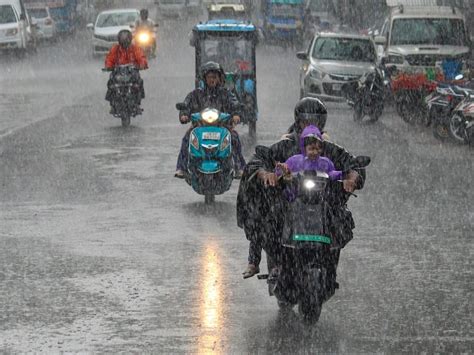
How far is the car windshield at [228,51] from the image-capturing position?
968 inches

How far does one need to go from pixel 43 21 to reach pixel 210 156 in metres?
47.3

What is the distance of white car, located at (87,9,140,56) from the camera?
166 ft

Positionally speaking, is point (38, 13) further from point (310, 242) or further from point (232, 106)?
point (310, 242)

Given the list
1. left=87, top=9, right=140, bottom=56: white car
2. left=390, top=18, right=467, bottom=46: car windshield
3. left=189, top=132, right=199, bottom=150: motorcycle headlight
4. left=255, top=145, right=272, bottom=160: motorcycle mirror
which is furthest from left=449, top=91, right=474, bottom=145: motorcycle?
left=87, top=9, right=140, bottom=56: white car

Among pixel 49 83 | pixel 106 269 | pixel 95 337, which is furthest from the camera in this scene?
pixel 49 83

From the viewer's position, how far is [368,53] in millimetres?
30109

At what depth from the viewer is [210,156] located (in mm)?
14438

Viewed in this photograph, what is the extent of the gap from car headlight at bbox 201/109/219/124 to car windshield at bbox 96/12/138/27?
37.9 meters

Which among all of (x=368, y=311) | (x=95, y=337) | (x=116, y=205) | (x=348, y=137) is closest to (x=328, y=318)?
(x=368, y=311)

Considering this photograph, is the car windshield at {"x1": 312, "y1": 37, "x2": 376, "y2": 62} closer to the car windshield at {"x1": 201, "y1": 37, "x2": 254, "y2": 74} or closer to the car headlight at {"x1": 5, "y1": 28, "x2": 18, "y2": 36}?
the car windshield at {"x1": 201, "y1": 37, "x2": 254, "y2": 74}

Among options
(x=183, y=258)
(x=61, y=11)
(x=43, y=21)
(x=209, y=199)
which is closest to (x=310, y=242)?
(x=183, y=258)

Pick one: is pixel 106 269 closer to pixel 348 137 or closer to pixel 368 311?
pixel 368 311

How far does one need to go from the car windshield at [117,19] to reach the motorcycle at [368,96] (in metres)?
25.7

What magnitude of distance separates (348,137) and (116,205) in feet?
30.3
